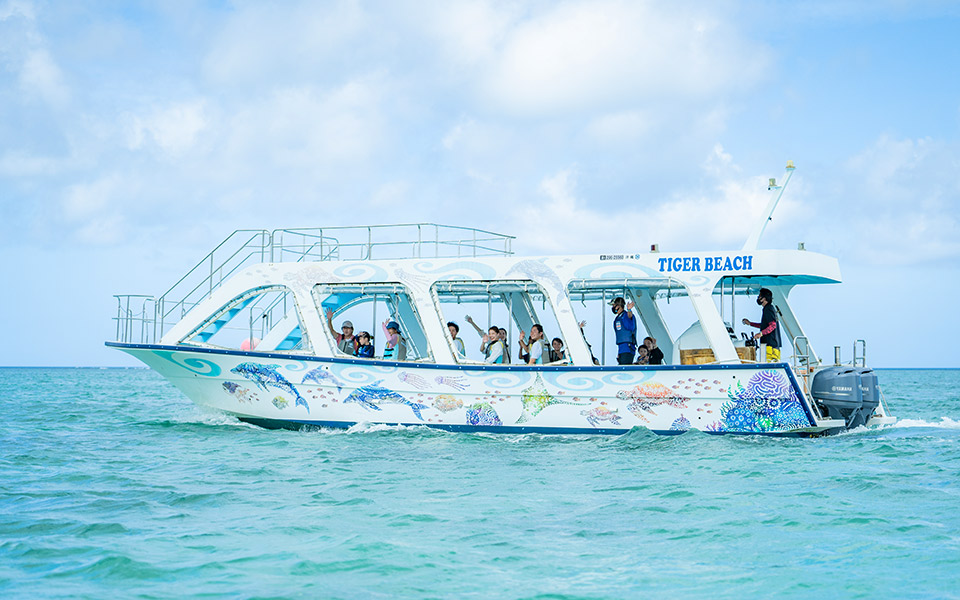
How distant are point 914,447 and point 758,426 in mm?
2496

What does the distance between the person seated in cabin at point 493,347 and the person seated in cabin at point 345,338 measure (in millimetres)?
2232

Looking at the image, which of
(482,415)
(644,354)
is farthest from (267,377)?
(644,354)

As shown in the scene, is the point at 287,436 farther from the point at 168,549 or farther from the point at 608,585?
the point at 608,585

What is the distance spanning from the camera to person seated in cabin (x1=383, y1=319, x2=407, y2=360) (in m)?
14.2

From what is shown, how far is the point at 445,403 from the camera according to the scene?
13.3 m

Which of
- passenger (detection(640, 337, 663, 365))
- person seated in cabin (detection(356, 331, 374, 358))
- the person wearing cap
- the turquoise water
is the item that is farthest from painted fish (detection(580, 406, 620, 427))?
person seated in cabin (detection(356, 331, 374, 358))

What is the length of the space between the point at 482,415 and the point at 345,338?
2.98m

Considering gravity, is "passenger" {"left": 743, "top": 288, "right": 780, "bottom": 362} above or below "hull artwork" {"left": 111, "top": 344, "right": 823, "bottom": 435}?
above

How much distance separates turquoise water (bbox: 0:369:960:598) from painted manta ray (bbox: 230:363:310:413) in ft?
3.41

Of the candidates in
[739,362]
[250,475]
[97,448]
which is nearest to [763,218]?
[739,362]

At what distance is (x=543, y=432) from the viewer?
13016 mm

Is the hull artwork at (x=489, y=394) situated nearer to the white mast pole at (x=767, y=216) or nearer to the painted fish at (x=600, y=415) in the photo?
the painted fish at (x=600, y=415)

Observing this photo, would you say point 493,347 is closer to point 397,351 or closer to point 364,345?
point 397,351

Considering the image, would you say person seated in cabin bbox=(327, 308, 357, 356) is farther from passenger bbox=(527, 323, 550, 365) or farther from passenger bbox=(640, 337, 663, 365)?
passenger bbox=(640, 337, 663, 365)
